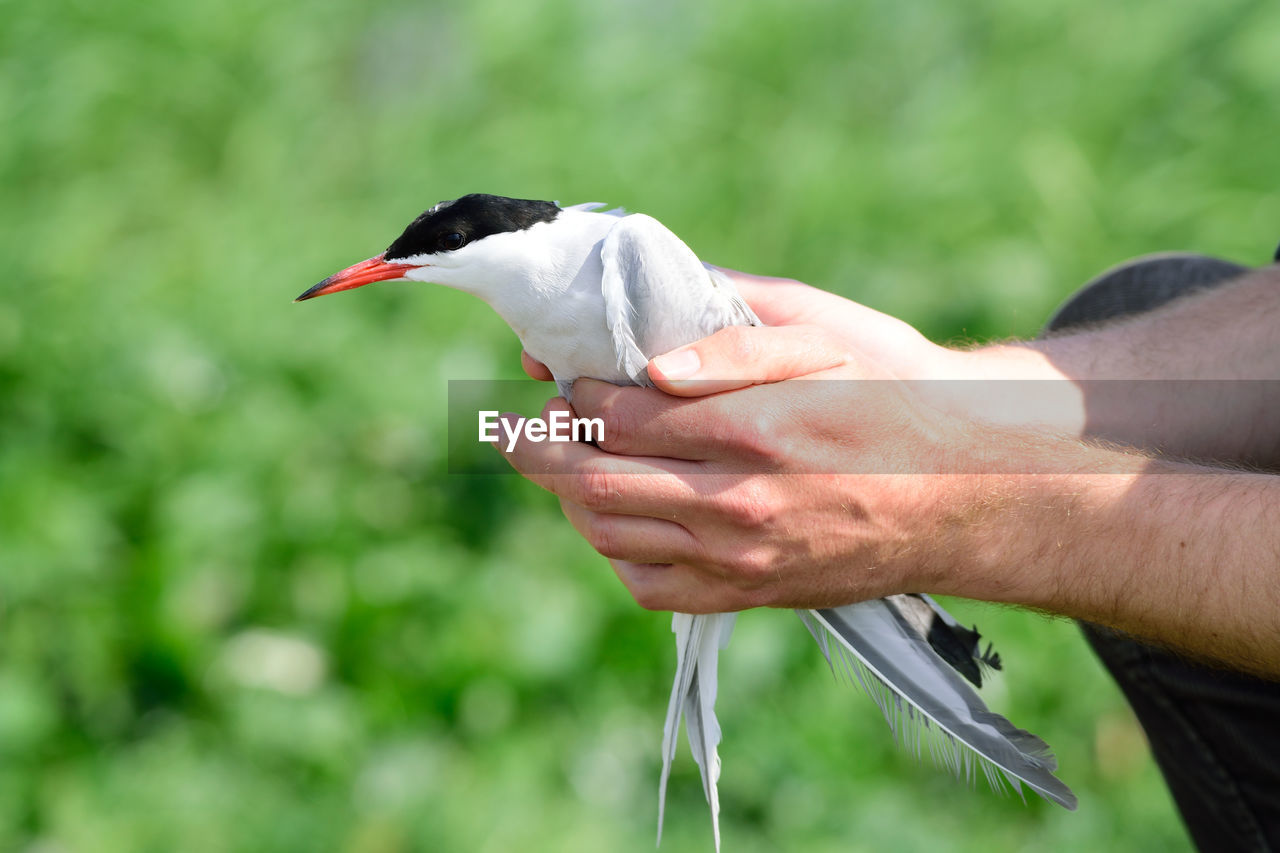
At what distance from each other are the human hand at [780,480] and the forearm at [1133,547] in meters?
0.05

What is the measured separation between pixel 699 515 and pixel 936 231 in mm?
1922

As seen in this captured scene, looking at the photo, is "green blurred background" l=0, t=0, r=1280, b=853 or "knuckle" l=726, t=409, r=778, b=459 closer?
"knuckle" l=726, t=409, r=778, b=459

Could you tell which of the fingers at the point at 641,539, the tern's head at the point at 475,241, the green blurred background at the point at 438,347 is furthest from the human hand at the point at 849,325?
the green blurred background at the point at 438,347

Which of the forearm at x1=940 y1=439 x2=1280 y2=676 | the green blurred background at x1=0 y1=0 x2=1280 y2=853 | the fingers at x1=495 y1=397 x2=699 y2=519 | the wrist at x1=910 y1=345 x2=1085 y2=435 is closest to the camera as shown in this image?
the forearm at x1=940 y1=439 x2=1280 y2=676

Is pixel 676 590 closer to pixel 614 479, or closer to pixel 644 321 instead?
pixel 614 479

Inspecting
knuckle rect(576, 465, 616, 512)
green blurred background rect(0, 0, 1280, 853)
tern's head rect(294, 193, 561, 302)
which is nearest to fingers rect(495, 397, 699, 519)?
knuckle rect(576, 465, 616, 512)

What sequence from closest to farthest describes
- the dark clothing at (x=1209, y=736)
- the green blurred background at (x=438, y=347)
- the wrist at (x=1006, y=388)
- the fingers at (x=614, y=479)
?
the fingers at (x=614, y=479) → the dark clothing at (x=1209, y=736) → the wrist at (x=1006, y=388) → the green blurred background at (x=438, y=347)

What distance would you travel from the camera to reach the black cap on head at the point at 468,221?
1219mm

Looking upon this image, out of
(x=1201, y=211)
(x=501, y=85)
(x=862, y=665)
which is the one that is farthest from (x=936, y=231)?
(x=862, y=665)

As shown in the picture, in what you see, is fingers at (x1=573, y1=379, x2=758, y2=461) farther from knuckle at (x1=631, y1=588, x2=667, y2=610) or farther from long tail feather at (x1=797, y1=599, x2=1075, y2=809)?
long tail feather at (x1=797, y1=599, x2=1075, y2=809)

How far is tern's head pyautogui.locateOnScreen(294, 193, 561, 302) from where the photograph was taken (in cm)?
122

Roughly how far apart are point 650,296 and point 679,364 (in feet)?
0.31

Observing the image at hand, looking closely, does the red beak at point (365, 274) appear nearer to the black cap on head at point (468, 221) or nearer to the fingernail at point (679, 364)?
the black cap on head at point (468, 221)

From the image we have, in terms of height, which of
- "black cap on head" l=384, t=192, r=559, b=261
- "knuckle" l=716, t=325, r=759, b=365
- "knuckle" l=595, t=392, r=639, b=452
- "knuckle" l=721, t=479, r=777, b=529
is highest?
"black cap on head" l=384, t=192, r=559, b=261
